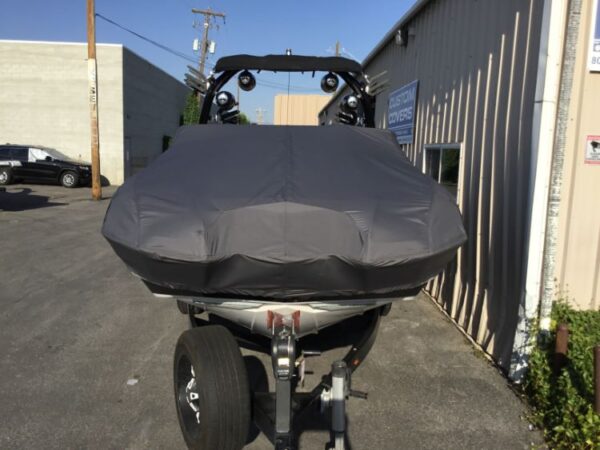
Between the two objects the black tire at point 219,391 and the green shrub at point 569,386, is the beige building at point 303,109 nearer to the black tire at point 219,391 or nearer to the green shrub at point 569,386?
the green shrub at point 569,386

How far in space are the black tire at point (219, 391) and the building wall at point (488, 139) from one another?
2358 mm

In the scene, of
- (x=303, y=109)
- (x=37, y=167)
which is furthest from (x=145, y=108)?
(x=303, y=109)

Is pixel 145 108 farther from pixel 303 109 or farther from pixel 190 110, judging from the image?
pixel 303 109

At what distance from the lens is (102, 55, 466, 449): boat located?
2.58 m

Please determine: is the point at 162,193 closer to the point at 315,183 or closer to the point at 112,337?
the point at 315,183

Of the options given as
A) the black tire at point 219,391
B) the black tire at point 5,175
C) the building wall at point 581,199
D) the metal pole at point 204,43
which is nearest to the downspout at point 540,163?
the building wall at point 581,199

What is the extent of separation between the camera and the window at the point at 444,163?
18.3 feet

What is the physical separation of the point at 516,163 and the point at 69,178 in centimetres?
1978

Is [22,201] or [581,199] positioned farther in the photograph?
[22,201]

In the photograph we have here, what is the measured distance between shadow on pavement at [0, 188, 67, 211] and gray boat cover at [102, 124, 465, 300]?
1252 centimetres

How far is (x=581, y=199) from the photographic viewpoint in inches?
154

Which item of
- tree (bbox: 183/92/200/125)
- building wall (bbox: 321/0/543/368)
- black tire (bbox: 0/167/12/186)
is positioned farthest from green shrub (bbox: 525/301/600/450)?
tree (bbox: 183/92/200/125)

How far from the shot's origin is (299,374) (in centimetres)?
374

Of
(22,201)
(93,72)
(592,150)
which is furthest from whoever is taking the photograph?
(93,72)
